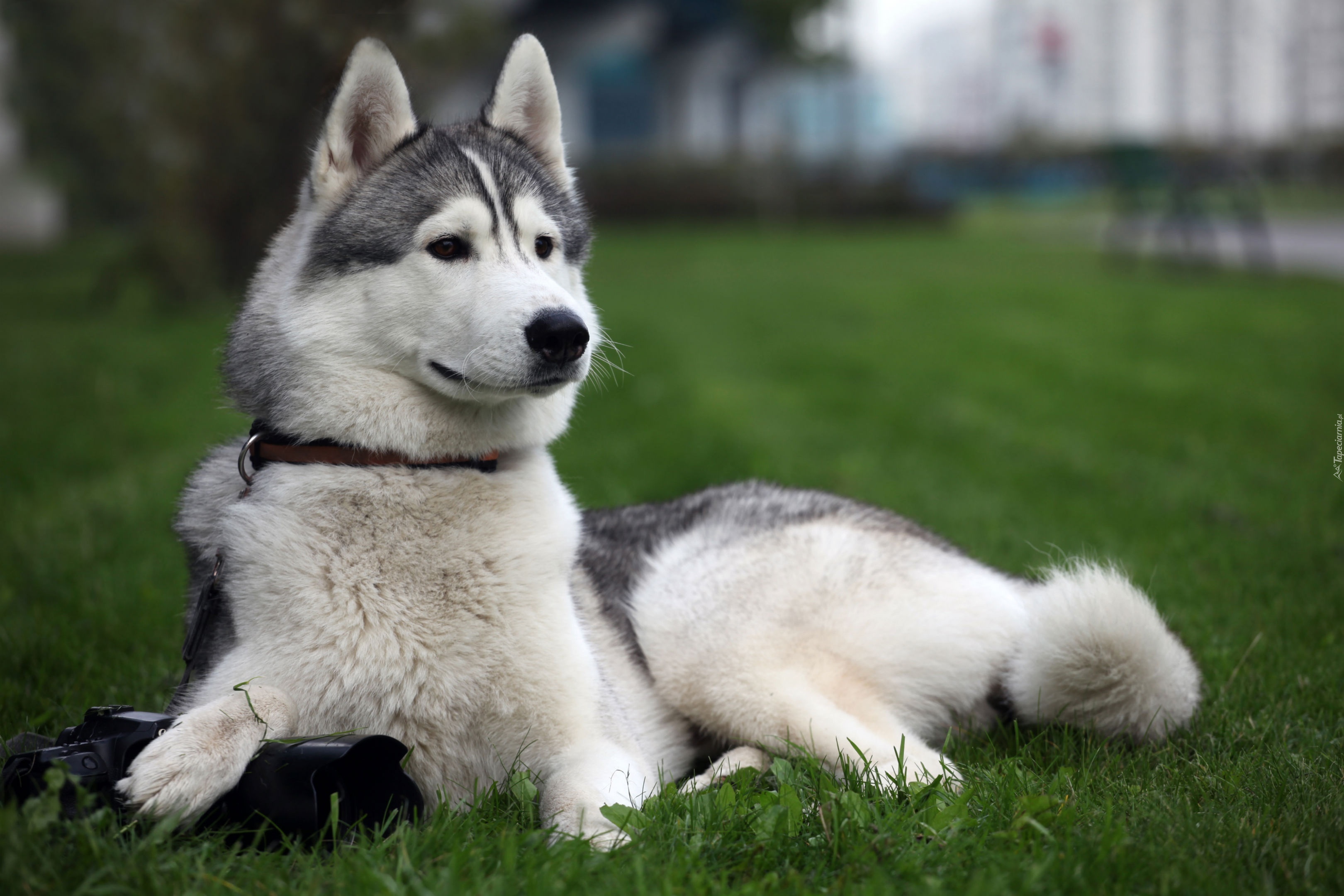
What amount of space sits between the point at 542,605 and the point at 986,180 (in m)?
42.2

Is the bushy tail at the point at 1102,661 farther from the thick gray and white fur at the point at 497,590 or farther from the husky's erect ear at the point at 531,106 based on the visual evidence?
the husky's erect ear at the point at 531,106

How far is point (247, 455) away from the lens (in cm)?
230

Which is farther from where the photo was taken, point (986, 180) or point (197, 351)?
point (986, 180)

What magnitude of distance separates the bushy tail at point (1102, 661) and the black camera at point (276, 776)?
1489 mm

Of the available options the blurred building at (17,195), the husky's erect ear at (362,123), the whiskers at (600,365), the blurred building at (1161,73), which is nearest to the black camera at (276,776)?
the whiskers at (600,365)

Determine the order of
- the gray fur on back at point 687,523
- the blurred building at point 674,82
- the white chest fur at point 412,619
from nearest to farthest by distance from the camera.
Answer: the white chest fur at point 412,619 → the gray fur on back at point 687,523 → the blurred building at point 674,82

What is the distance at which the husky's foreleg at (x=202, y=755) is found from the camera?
5.92 ft

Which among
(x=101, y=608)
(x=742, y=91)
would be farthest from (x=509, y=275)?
(x=742, y=91)

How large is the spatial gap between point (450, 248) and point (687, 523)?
3.93 feet

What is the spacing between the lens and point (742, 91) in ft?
117

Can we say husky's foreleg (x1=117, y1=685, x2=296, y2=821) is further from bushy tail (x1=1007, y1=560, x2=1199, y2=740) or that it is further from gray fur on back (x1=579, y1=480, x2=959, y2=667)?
bushy tail (x1=1007, y1=560, x2=1199, y2=740)

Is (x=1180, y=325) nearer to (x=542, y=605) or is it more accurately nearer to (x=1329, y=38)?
(x=542, y=605)

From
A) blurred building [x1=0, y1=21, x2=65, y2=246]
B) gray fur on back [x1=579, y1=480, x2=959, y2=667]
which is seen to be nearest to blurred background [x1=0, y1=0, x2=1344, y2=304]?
blurred building [x1=0, y1=21, x2=65, y2=246]

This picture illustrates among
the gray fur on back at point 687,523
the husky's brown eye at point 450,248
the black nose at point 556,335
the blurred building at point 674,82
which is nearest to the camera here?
the black nose at point 556,335
